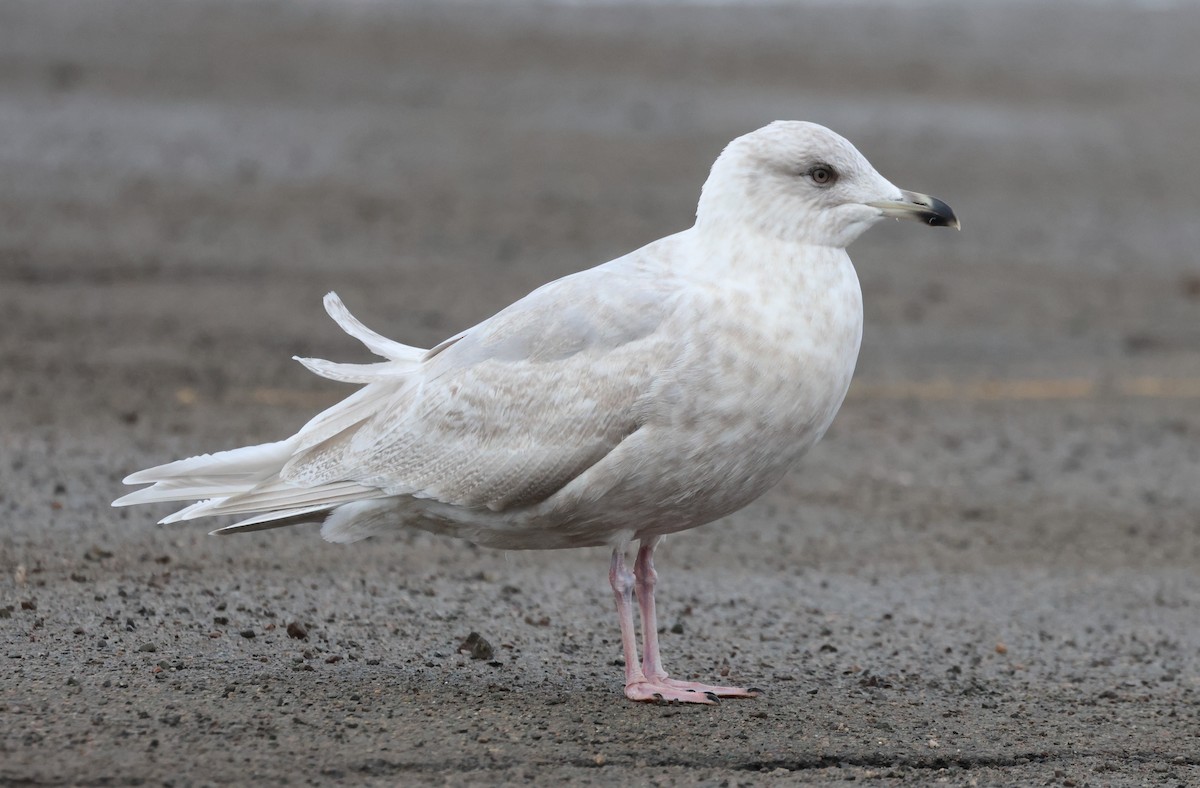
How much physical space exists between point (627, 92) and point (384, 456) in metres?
13.5

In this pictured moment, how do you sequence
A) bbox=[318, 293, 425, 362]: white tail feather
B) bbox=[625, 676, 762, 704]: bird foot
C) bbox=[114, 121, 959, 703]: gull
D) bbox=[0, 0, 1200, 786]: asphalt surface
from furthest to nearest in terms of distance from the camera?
bbox=[318, 293, 425, 362]: white tail feather
bbox=[625, 676, 762, 704]: bird foot
bbox=[0, 0, 1200, 786]: asphalt surface
bbox=[114, 121, 959, 703]: gull

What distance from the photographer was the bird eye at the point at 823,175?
5.18 meters

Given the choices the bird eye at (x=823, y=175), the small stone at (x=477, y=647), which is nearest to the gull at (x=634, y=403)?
the bird eye at (x=823, y=175)

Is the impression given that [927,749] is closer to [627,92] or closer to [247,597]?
[247,597]

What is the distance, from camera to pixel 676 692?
5363 millimetres

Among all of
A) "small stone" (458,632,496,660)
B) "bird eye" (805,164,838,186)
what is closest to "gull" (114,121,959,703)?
"bird eye" (805,164,838,186)

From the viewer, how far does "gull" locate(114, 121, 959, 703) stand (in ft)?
16.1

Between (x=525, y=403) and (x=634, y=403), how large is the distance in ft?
1.30

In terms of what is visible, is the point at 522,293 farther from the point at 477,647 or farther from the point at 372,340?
the point at 477,647

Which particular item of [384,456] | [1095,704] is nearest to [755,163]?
[384,456]

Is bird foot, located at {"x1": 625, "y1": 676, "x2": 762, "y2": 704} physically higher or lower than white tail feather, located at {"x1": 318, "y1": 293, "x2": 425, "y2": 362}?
lower

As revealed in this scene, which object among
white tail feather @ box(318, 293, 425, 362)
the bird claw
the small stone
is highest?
white tail feather @ box(318, 293, 425, 362)

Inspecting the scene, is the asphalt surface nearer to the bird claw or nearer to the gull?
the bird claw

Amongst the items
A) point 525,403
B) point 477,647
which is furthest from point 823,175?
point 477,647
